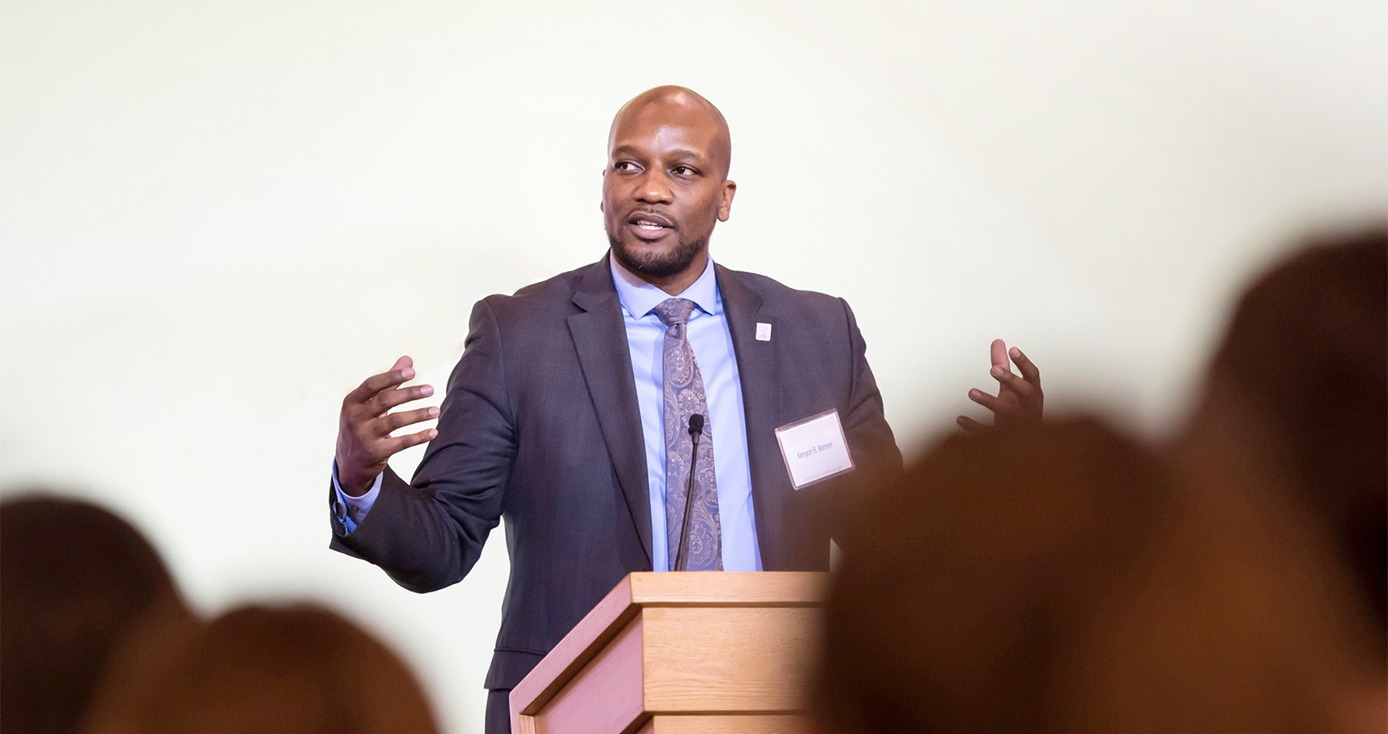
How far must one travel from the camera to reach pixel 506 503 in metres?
2.64

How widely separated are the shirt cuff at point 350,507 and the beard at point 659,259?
854mm

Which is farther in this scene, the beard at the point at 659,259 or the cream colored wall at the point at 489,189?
the cream colored wall at the point at 489,189

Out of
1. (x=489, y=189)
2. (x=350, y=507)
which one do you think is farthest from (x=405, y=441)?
(x=489, y=189)

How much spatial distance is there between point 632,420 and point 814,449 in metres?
0.42

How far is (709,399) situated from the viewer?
107 inches

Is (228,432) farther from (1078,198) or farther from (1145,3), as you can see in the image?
(1145,3)

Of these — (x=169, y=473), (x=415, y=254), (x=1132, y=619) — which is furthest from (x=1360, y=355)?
(x=169, y=473)

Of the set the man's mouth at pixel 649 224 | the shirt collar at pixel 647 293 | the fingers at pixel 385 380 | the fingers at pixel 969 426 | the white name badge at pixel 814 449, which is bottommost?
the white name badge at pixel 814 449

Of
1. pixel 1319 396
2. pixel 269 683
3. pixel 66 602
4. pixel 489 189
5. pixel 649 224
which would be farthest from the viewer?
pixel 489 189

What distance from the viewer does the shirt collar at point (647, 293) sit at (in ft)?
9.32

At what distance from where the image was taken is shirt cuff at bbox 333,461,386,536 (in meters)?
2.23

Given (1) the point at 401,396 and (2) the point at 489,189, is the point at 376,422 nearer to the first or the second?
(1) the point at 401,396

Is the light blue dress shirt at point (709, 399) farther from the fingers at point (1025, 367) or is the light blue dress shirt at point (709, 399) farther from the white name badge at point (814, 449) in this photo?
the fingers at point (1025, 367)

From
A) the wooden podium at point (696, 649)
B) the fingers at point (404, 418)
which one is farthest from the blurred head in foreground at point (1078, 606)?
the fingers at point (404, 418)
